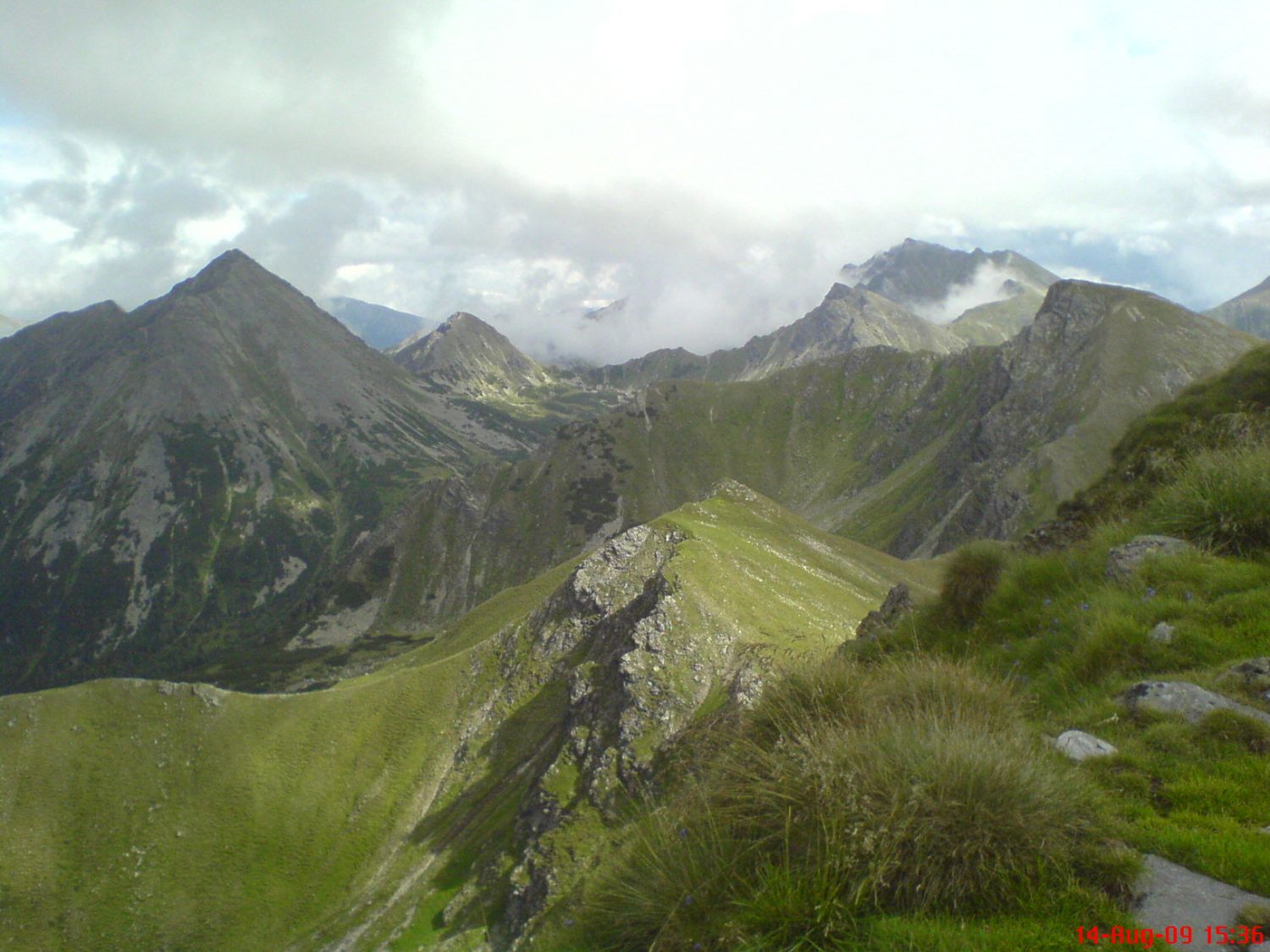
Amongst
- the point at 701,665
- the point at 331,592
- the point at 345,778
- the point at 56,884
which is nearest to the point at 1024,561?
the point at 701,665

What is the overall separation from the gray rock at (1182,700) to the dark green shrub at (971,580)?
14.1 feet

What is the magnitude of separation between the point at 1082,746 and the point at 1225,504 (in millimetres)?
6100

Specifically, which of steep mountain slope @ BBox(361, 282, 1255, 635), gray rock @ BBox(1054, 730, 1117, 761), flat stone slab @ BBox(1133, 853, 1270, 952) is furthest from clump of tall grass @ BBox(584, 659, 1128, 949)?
steep mountain slope @ BBox(361, 282, 1255, 635)

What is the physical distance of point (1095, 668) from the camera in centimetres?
866

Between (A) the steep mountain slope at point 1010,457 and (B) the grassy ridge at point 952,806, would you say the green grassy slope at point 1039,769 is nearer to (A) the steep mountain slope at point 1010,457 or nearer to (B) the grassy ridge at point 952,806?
(B) the grassy ridge at point 952,806

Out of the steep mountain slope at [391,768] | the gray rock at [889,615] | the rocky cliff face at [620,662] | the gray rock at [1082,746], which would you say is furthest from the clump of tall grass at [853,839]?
the steep mountain slope at [391,768]

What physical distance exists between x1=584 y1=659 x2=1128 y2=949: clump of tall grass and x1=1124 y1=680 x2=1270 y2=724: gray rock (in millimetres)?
1778

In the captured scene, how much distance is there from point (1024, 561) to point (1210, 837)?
25.2ft

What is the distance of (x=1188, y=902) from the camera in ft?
15.3

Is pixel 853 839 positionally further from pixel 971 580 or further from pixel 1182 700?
pixel 971 580

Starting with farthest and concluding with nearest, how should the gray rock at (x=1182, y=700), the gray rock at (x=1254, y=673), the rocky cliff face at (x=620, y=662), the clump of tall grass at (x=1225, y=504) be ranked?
1. the rocky cliff face at (x=620, y=662)
2. the clump of tall grass at (x=1225, y=504)
3. the gray rock at (x=1254, y=673)
4. the gray rock at (x=1182, y=700)

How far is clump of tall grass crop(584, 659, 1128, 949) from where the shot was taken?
199 inches

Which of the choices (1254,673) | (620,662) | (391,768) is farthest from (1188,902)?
(391,768)

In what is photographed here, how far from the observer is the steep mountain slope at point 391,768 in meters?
45.9
